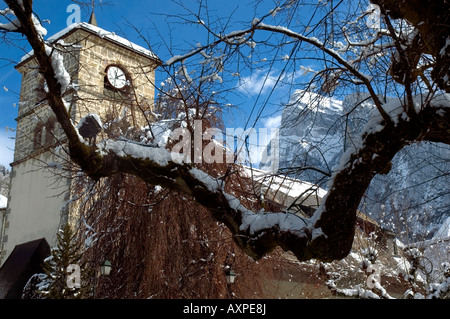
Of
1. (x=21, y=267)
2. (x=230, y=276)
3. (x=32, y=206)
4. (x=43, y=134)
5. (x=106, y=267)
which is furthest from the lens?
(x=43, y=134)

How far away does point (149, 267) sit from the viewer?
8.60m

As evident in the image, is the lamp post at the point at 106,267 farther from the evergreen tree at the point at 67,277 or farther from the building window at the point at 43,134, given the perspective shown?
the building window at the point at 43,134

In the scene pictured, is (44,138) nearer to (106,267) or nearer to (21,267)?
(21,267)

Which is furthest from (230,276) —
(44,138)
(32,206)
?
(44,138)

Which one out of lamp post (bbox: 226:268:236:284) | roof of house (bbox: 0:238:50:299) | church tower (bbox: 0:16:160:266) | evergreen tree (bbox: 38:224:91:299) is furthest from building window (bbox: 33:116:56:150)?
lamp post (bbox: 226:268:236:284)

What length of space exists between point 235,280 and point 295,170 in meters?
4.95

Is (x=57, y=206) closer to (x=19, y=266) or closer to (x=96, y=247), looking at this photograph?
(x=19, y=266)

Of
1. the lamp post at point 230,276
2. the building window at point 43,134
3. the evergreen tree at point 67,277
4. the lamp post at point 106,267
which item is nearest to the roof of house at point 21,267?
the building window at point 43,134

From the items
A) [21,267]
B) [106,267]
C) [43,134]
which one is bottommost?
[106,267]

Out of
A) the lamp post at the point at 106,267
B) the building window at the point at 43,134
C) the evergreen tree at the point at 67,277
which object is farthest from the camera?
the building window at the point at 43,134

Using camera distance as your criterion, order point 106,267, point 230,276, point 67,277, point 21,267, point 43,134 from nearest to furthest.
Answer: point 106,267
point 230,276
point 67,277
point 21,267
point 43,134

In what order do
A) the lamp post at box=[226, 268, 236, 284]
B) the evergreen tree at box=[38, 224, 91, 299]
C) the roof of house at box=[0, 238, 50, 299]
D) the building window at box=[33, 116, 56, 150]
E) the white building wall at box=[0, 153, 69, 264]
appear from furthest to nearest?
the building window at box=[33, 116, 56, 150] → the white building wall at box=[0, 153, 69, 264] → the roof of house at box=[0, 238, 50, 299] → the evergreen tree at box=[38, 224, 91, 299] → the lamp post at box=[226, 268, 236, 284]

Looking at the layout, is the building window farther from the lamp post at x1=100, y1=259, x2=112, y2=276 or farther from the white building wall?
the lamp post at x1=100, y1=259, x2=112, y2=276

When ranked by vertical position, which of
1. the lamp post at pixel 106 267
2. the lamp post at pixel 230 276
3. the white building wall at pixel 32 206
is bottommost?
the lamp post at pixel 230 276
